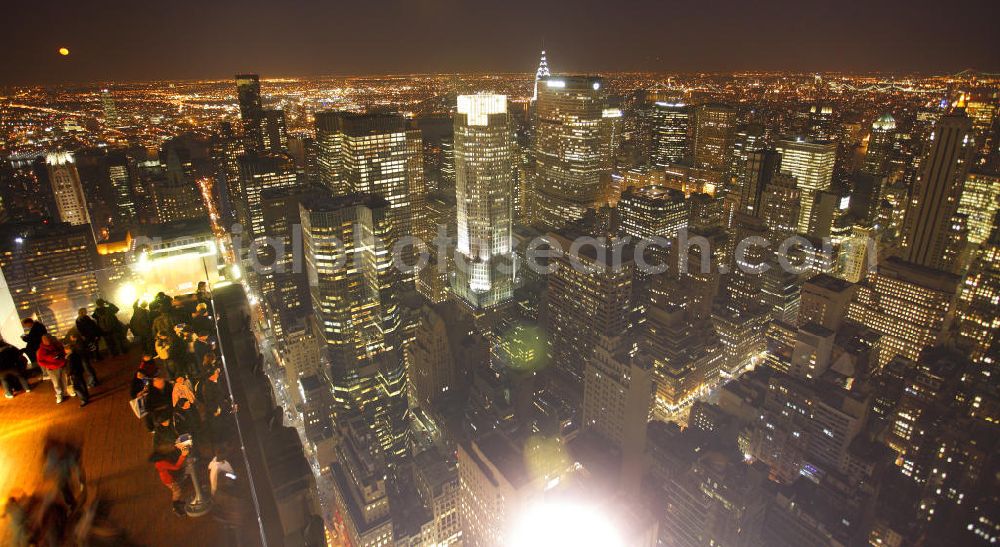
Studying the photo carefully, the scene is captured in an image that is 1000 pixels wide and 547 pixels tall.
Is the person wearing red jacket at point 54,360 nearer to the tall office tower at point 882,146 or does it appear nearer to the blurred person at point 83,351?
the blurred person at point 83,351

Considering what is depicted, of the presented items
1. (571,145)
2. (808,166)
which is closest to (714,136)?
(808,166)

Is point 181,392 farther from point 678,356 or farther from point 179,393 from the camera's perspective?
point 678,356

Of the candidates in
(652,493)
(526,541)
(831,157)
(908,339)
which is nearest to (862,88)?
(831,157)

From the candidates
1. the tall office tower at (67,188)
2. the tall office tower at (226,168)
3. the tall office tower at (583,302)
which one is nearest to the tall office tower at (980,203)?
the tall office tower at (583,302)

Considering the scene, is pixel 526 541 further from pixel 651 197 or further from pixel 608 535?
pixel 651 197

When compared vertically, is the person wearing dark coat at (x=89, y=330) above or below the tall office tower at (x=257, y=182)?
above

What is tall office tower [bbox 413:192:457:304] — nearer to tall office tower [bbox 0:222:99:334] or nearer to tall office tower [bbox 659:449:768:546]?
tall office tower [bbox 659:449:768:546]
